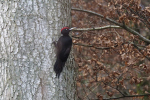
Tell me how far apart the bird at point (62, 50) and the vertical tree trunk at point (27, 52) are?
0.07m

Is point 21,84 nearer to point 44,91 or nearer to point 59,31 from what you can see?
point 44,91

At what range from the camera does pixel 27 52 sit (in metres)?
2.46

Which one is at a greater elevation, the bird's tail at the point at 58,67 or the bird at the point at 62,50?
the bird at the point at 62,50

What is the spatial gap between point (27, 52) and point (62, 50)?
471mm

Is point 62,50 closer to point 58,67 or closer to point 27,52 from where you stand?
point 58,67

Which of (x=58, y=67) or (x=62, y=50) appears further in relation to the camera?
(x=62, y=50)

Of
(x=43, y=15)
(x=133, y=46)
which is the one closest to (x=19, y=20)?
(x=43, y=15)

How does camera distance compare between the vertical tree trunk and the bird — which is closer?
the vertical tree trunk

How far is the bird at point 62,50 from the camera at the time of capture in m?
2.59

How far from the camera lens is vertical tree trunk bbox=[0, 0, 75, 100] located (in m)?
2.43

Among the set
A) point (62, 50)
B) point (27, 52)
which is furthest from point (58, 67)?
point (27, 52)

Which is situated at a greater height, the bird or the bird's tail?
the bird

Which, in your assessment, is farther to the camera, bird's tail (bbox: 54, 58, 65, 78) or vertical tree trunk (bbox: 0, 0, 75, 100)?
bird's tail (bbox: 54, 58, 65, 78)

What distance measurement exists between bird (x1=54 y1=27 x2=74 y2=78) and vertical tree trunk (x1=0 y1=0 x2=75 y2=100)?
0.22 feet
